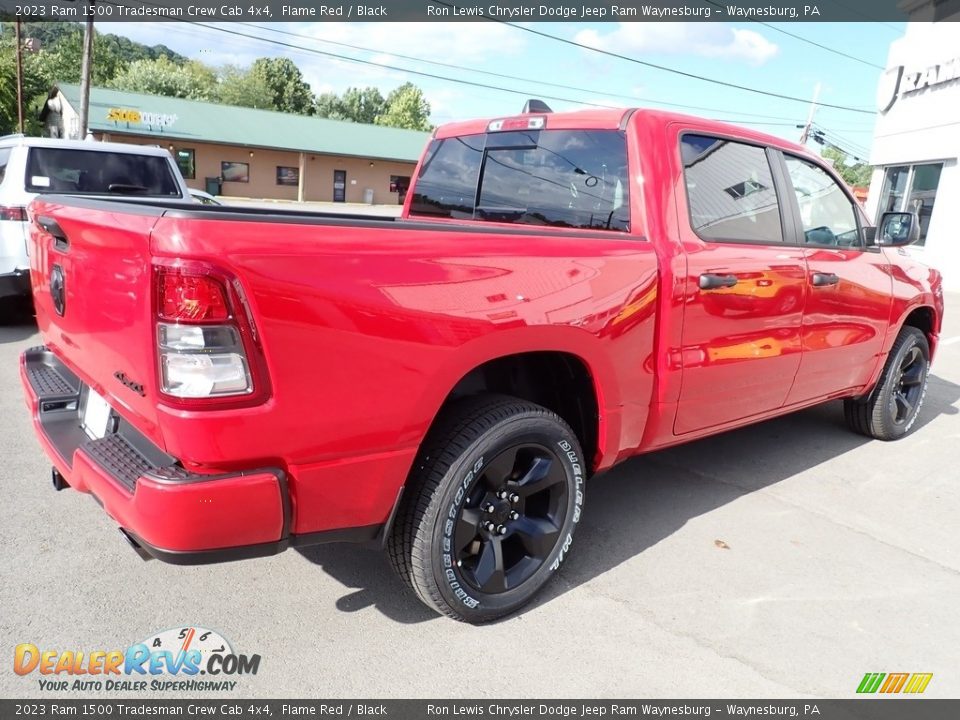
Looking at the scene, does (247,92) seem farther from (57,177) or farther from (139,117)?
(57,177)

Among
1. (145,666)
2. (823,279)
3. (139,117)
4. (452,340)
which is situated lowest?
(145,666)

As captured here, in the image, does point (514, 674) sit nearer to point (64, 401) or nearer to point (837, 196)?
point (64, 401)

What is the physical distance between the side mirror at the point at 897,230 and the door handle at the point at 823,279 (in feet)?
2.22

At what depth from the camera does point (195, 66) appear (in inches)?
3189

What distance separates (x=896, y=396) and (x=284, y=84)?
78.7 meters

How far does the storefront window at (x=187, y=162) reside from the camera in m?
35.8

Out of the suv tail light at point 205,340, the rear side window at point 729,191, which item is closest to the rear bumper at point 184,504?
the suv tail light at point 205,340

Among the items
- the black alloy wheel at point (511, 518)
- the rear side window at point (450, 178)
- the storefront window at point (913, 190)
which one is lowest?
the black alloy wheel at point (511, 518)

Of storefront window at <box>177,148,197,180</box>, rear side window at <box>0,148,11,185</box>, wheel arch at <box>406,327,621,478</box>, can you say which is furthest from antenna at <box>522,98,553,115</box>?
storefront window at <box>177,148,197,180</box>

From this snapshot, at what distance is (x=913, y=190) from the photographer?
1830 centimetres

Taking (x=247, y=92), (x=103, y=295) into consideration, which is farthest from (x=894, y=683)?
(x=247, y=92)
